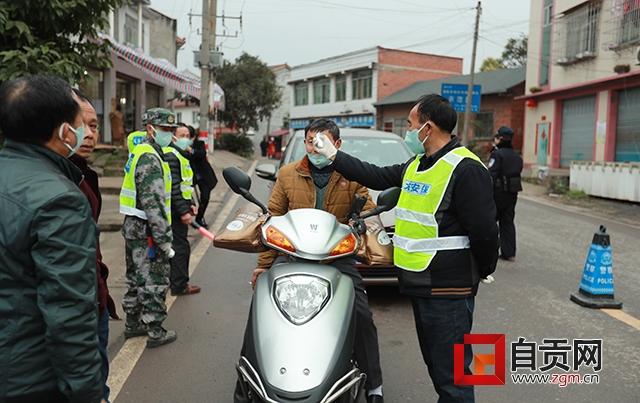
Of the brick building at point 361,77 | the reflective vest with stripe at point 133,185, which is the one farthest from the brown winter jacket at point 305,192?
the brick building at point 361,77

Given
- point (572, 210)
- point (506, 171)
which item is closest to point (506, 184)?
point (506, 171)

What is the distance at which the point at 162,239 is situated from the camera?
4.25 m

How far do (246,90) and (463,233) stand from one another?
3591cm

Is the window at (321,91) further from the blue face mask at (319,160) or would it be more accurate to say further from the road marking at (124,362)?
the blue face mask at (319,160)

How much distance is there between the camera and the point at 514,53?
1684 inches

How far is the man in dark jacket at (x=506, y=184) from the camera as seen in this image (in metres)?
7.36

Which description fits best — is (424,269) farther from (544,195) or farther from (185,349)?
(544,195)

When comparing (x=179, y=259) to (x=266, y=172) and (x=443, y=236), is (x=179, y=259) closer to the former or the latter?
(x=266, y=172)

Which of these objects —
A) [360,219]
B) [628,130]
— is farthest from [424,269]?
[628,130]

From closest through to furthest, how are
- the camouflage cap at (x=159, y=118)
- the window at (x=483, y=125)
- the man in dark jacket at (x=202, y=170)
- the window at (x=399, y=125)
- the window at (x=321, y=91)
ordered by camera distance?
the camouflage cap at (x=159, y=118) < the man in dark jacket at (x=202, y=170) < the window at (x=483, y=125) < the window at (x=399, y=125) < the window at (x=321, y=91)

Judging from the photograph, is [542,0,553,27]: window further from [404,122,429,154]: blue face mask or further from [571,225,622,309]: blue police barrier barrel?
[404,122,429,154]: blue face mask

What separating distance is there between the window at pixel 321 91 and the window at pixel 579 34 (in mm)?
26725

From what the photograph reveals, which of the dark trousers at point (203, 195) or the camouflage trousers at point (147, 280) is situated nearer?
the camouflage trousers at point (147, 280)

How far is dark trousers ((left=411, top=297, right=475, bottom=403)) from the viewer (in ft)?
9.14
